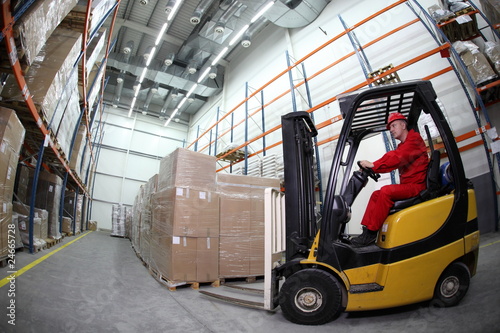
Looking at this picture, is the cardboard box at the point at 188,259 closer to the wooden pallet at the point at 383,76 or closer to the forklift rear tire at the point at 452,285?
the forklift rear tire at the point at 452,285

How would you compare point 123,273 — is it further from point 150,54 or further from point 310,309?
point 150,54

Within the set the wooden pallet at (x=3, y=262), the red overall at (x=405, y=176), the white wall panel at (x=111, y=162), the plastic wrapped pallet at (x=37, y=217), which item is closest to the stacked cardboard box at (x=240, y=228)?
the red overall at (x=405, y=176)

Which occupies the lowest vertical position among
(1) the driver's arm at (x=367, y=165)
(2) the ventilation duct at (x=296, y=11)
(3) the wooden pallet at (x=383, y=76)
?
(1) the driver's arm at (x=367, y=165)

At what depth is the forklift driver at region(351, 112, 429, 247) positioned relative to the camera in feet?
6.27

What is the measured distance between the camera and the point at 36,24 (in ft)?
8.66

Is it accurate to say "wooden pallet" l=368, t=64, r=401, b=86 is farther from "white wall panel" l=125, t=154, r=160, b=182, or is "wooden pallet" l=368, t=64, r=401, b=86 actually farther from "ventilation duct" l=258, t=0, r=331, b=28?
"white wall panel" l=125, t=154, r=160, b=182

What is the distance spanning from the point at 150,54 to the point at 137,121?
8.36m

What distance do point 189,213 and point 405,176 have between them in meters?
2.69

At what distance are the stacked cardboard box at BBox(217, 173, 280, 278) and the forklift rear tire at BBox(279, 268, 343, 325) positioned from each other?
1828 mm

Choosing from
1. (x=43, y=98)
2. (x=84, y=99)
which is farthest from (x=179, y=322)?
(x=84, y=99)

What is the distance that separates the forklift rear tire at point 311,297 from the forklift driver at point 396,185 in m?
0.46

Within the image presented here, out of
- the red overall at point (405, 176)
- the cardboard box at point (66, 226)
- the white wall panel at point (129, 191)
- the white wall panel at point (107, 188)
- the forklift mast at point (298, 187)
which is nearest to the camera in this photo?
the red overall at point (405, 176)

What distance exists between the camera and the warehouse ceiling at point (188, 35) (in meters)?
8.84

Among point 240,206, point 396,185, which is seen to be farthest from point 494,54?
point 240,206
